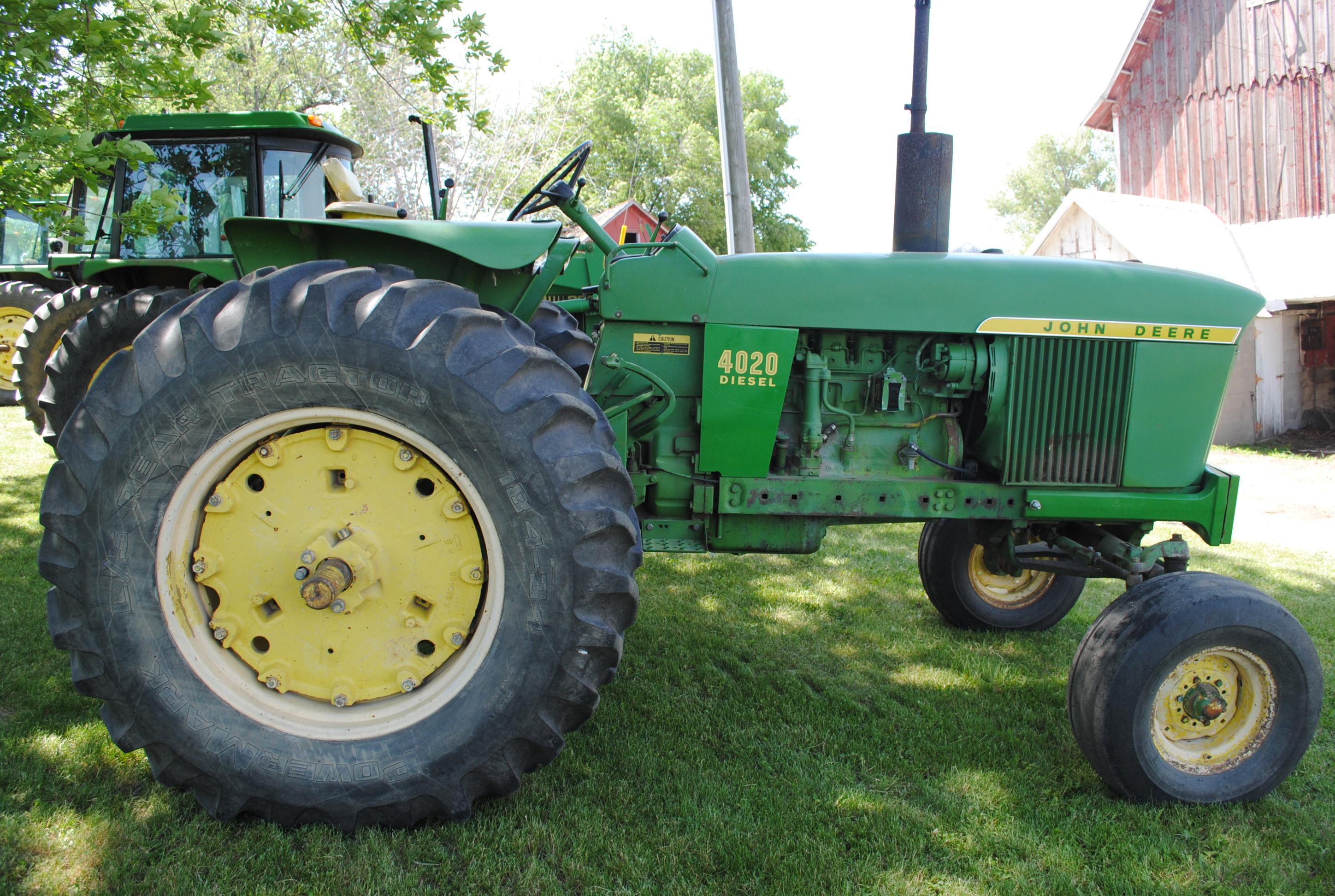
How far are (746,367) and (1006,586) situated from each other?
207cm

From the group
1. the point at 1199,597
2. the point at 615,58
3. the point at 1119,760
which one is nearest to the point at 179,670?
the point at 1119,760

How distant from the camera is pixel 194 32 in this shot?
156 inches

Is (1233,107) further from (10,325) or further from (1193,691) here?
(10,325)

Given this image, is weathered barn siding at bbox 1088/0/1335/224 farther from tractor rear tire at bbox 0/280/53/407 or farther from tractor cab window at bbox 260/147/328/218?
tractor rear tire at bbox 0/280/53/407

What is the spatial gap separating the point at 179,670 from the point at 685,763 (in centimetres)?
145

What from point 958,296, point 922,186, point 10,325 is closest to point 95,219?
point 10,325

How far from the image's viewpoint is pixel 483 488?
216 cm

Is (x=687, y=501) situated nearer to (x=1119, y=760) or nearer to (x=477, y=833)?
(x=477, y=833)

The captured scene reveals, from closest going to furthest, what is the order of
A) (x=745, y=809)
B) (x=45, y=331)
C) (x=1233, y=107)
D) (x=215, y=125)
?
(x=745, y=809) < (x=215, y=125) < (x=45, y=331) < (x=1233, y=107)

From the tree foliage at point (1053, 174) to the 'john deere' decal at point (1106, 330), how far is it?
47.6 metres

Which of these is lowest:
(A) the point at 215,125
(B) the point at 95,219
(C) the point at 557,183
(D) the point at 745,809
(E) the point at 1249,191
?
(D) the point at 745,809

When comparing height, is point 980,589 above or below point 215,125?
below

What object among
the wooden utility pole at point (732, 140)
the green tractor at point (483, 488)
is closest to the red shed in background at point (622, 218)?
the wooden utility pole at point (732, 140)

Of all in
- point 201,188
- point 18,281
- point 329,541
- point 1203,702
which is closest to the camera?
point 329,541
